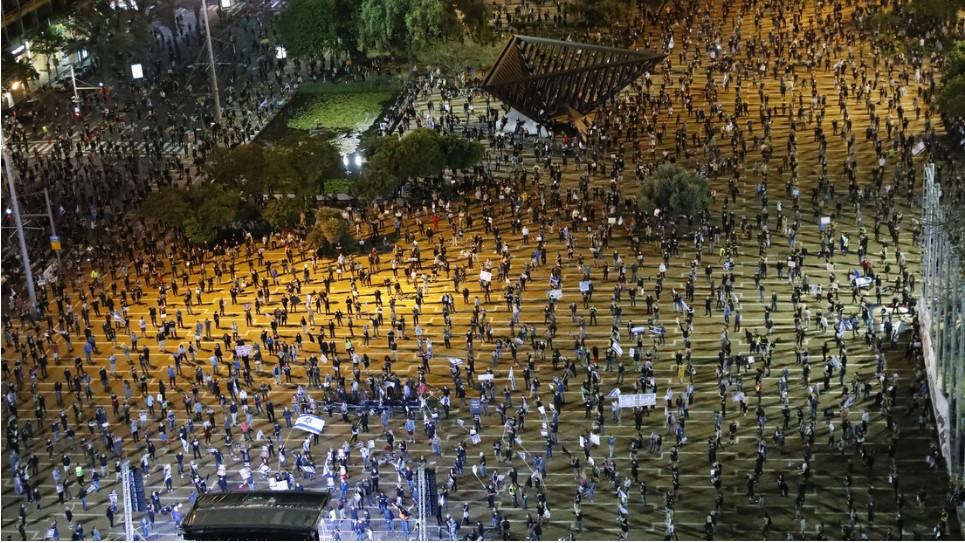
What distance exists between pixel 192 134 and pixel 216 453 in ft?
141

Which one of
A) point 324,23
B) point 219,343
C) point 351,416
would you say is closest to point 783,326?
point 351,416

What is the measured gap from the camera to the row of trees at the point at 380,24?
125 meters

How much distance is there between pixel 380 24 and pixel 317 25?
4.56 meters

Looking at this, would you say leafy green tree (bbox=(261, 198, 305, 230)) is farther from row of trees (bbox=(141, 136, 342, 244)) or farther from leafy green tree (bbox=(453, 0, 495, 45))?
leafy green tree (bbox=(453, 0, 495, 45))

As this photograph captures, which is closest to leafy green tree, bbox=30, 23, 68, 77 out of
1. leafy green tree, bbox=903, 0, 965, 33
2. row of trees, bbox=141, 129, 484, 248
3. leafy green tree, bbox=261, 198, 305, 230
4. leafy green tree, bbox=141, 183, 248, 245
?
row of trees, bbox=141, 129, 484, 248

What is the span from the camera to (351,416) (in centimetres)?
8056

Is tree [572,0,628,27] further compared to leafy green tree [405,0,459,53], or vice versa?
tree [572,0,628,27]

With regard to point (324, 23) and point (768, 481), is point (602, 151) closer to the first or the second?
point (324, 23)

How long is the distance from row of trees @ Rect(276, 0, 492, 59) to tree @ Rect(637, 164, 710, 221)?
99.5 feet

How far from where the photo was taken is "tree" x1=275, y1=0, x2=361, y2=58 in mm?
126312

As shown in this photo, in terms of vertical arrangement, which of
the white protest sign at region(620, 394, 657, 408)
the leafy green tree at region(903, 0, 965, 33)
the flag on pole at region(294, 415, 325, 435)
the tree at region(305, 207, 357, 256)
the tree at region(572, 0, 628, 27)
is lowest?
the white protest sign at region(620, 394, 657, 408)

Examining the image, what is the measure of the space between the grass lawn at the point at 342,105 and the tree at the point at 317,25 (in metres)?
2.99

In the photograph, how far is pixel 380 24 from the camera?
125688mm

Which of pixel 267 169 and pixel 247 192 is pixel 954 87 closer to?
pixel 267 169
